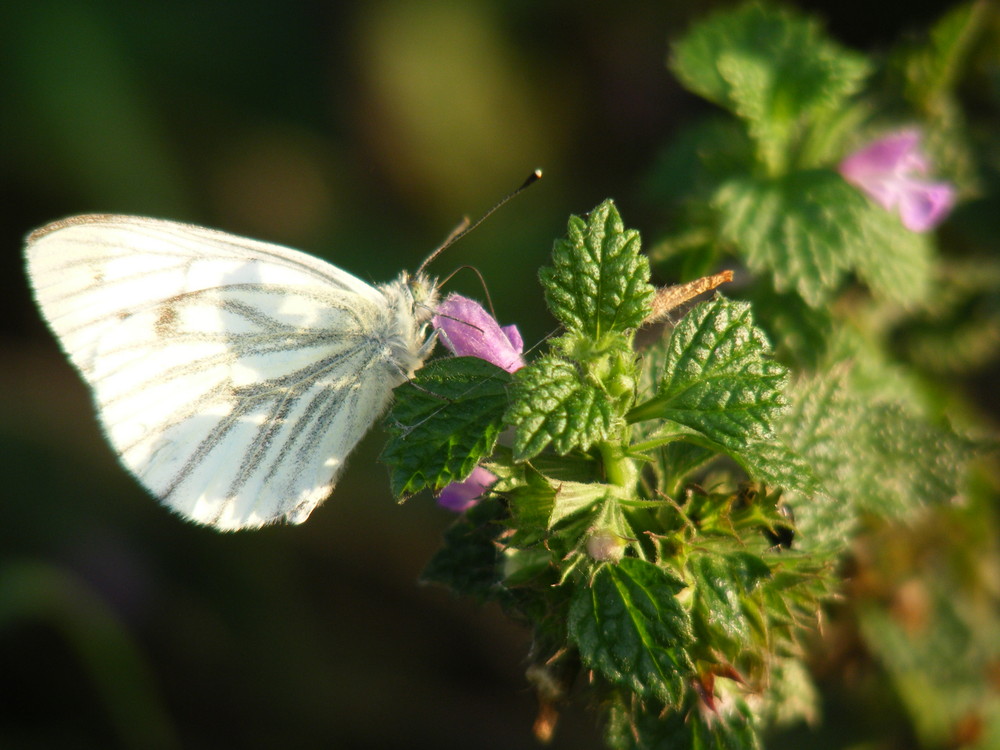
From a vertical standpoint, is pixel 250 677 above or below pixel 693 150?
below

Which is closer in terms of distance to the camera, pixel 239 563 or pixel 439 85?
pixel 239 563

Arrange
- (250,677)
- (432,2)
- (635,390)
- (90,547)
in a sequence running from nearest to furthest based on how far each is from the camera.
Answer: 1. (635,390)
2. (250,677)
3. (90,547)
4. (432,2)

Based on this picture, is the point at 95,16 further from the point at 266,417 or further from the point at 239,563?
the point at 266,417

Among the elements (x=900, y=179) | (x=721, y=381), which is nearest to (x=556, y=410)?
(x=721, y=381)

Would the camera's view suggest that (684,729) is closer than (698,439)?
No

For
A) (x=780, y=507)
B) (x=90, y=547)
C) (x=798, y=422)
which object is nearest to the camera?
(x=780, y=507)

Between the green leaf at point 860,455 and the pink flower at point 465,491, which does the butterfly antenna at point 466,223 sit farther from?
the green leaf at point 860,455

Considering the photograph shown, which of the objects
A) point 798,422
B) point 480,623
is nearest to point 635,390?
point 798,422

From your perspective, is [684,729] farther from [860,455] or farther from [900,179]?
[900,179]
